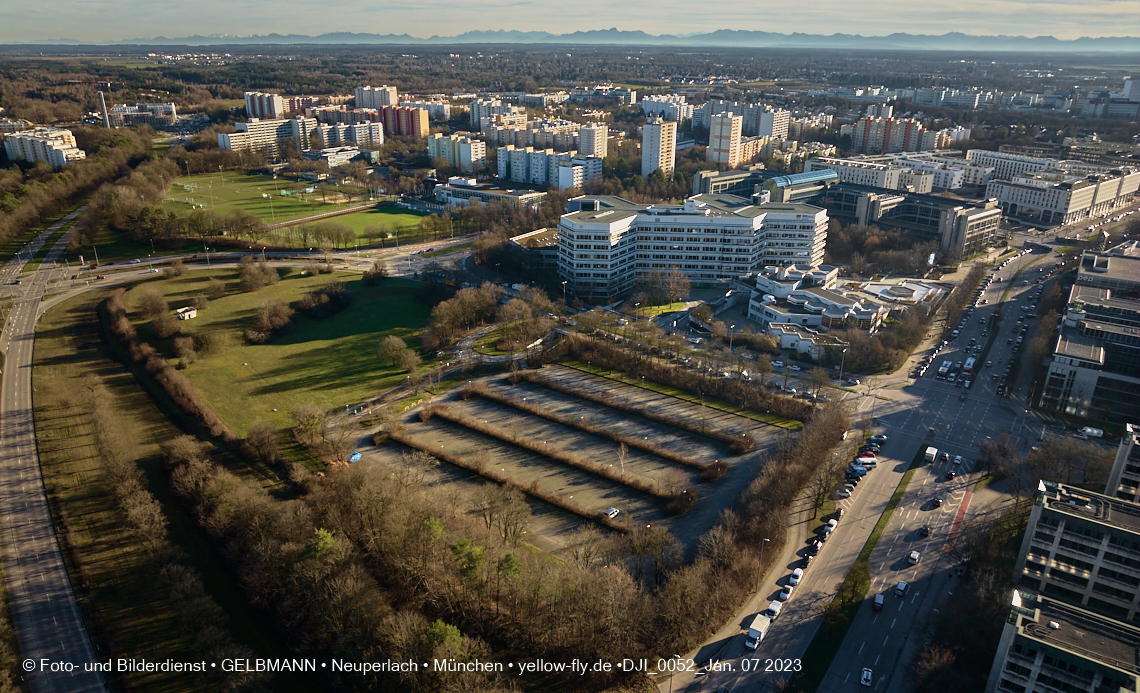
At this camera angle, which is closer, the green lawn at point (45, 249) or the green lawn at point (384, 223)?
the green lawn at point (45, 249)

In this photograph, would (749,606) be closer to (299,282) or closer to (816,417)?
(816,417)

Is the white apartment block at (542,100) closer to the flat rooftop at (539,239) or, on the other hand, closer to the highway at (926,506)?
the flat rooftop at (539,239)

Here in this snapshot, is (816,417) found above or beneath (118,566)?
above

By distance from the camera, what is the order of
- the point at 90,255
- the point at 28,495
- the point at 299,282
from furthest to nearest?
the point at 90,255 < the point at 299,282 < the point at 28,495

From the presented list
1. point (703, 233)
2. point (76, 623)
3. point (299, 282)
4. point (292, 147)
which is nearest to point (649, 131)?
point (703, 233)

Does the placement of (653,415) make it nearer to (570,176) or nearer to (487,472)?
(487,472)

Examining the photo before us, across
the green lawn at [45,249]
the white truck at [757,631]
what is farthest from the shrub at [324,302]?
the white truck at [757,631]

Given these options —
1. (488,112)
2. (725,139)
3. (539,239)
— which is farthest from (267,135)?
(725,139)
